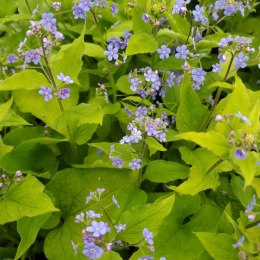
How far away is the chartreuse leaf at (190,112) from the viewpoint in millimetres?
3176

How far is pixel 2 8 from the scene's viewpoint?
4.13 metres

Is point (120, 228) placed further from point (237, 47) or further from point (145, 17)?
point (145, 17)

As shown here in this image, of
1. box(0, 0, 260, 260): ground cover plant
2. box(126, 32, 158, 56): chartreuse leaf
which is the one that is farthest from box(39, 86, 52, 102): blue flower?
box(126, 32, 158, 56): chartreuse leaf

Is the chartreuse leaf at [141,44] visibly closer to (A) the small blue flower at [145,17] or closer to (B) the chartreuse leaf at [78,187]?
(A) the small blue flower at [145,17]

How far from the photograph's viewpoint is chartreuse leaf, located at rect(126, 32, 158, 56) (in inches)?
123

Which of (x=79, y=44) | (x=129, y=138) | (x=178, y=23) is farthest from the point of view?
(x=178, y=23)

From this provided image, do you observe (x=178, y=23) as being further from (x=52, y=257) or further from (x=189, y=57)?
(x=52, y=257)

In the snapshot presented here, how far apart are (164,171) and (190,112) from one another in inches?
19.1

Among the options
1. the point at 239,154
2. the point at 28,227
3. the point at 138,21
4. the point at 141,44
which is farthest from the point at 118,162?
the point at 138,21

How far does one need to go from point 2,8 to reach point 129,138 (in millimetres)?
2171

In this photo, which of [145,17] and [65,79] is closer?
[65,79]

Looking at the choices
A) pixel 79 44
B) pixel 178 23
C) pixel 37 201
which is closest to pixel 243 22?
pixel 178 23

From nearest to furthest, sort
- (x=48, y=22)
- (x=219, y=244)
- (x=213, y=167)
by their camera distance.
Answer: (x=219, y=244) → (x=213, y=167) → (x=48, y=22)

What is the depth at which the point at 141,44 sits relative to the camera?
3.18m
